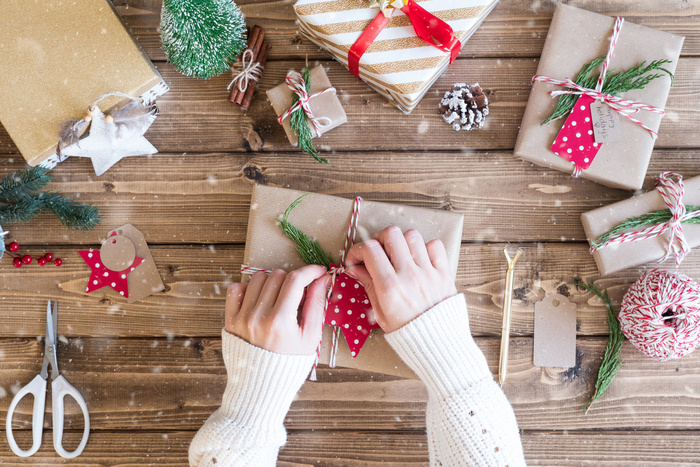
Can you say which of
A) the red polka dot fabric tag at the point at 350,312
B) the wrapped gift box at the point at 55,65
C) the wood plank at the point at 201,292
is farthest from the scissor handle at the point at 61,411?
the red polka dot fabric tag at the point at 350,312

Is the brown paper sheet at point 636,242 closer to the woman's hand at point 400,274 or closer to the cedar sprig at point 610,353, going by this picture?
the cedar sprig at point 610,353

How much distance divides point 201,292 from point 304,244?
35 centimetres

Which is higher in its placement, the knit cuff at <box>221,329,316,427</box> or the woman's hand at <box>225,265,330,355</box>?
the woman's hand at <box>225,265,330,355</box>

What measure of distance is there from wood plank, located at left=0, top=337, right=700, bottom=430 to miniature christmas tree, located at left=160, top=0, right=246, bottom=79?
700 mm

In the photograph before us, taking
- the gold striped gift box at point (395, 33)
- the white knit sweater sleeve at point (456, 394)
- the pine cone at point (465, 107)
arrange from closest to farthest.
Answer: the white knit sweater sleeve at point (456, 394) < the gold striped gift box at point (395, 33) < the pine cone at point (465, 107)

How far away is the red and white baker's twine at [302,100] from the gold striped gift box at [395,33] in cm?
12

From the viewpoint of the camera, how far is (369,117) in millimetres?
1188

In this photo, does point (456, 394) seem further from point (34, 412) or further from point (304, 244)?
point (34, 412)

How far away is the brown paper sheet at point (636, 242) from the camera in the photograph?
109 centimetres

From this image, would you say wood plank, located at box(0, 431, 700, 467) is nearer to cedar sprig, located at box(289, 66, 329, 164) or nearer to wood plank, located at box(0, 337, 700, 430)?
wood plank, located at box(0, 337, 700, 430)

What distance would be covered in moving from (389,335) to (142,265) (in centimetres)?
68

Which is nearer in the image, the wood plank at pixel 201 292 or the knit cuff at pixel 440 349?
the knit cuff at pixel 440 349

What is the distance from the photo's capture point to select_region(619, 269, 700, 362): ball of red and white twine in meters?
1.00

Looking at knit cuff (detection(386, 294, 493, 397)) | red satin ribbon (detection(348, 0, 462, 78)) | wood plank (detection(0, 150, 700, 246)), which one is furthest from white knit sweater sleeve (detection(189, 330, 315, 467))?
red satin ribbon (detection(348, 0, 462, 78))
